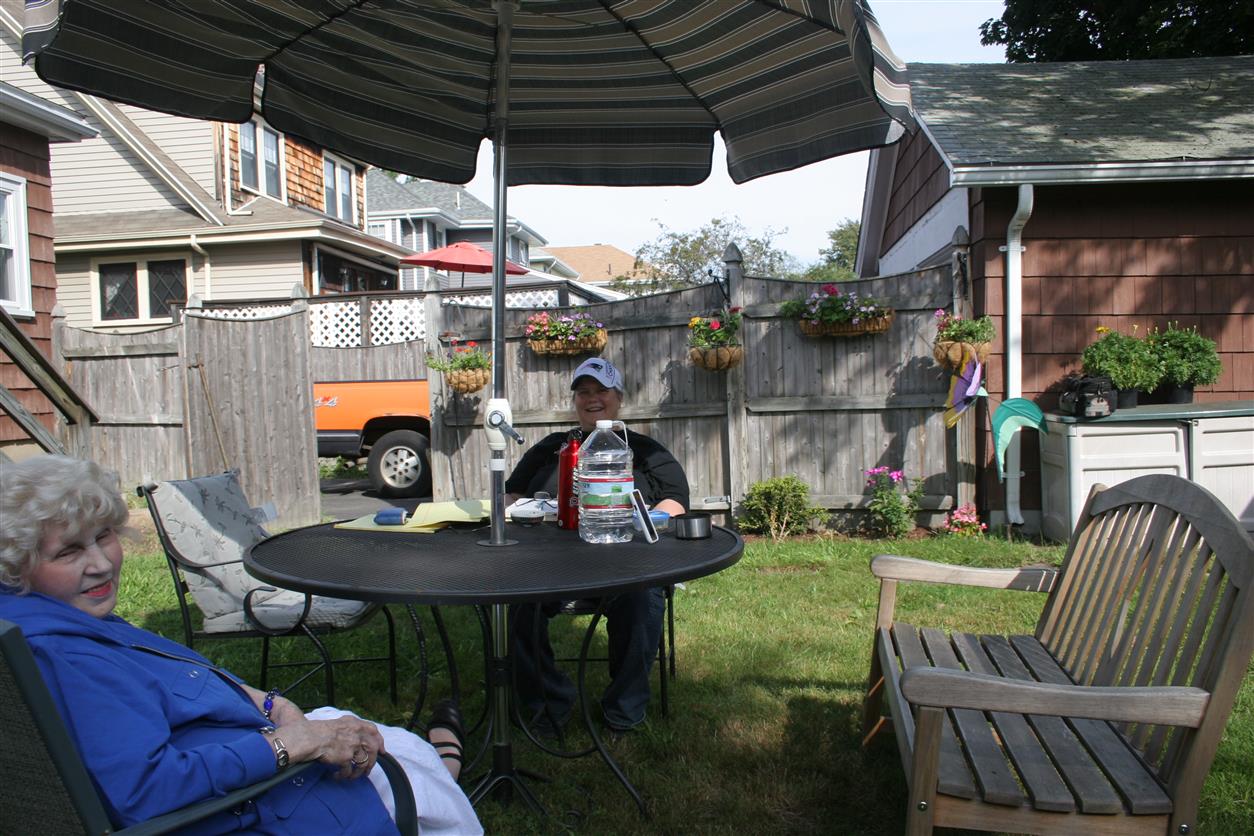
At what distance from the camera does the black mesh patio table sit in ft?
6.92

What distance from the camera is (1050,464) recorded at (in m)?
6.16

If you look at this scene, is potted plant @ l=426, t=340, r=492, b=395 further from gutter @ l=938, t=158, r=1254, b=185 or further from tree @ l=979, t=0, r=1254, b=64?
tree @ l=979, t=0, r=1254, b=64

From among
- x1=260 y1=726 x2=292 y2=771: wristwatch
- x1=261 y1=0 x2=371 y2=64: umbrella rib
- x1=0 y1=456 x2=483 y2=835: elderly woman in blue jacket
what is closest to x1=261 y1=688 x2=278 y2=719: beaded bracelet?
x1=0 y1=456 x2=483 y2=835: elderly woman in blue jacket

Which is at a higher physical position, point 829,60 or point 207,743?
point 829,60

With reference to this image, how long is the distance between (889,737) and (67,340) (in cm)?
930

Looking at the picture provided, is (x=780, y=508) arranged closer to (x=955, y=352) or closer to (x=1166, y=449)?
(x=955, y=352)

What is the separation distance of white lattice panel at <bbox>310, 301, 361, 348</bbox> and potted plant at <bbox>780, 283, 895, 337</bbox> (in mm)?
6836

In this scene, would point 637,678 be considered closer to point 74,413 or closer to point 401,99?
point 401,99

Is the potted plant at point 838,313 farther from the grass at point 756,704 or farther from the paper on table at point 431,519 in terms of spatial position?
the paper on table at point 431,519

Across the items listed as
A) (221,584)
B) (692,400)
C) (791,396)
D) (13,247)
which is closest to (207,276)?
(13,247)

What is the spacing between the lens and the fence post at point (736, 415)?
659 cm

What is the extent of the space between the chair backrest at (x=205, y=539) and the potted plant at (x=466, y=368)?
3554 mm

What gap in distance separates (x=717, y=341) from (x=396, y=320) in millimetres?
6300

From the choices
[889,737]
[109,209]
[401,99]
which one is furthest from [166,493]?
[109,209]
